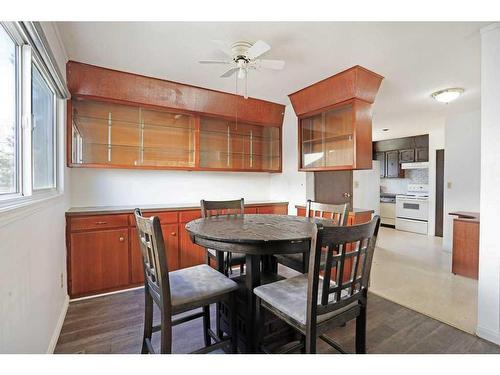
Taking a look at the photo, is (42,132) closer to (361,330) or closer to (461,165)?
(361,330)

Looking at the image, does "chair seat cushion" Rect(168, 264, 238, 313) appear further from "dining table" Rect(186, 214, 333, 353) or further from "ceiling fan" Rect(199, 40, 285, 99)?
"ceiling fan" Rect(199, 40, 285, 99)

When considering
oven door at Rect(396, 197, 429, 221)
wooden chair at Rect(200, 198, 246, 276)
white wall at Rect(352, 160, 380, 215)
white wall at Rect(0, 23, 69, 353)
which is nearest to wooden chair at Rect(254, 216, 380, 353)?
wooden chair at Rect(200, 198, 246, 276)

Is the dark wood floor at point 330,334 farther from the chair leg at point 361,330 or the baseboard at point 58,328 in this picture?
the chair leg at point 361,330

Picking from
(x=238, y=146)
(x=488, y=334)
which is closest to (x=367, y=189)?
(x=238, y=146)

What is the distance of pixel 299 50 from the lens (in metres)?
2.18

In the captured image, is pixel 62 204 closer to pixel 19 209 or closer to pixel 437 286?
pixel 19 209

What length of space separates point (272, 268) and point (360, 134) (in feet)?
5.70

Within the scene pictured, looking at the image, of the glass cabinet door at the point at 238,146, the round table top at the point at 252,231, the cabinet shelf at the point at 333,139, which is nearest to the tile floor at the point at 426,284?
the round table top at the point at 252,231

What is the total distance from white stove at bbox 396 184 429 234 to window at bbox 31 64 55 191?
20.6ft

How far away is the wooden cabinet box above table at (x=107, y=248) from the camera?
2.41m

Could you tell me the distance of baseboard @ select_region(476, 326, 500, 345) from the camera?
1.75 meters

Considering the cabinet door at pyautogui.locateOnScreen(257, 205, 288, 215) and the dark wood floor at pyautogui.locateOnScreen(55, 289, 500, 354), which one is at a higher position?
the cabinet door at pyautogui.locateOnScreen(257, 205, 288, 215)

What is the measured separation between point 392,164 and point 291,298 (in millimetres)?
6088
